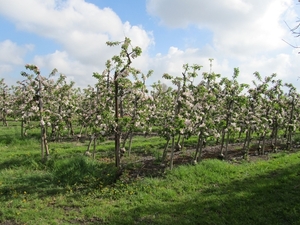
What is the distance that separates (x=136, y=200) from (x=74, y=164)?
10.7 ft

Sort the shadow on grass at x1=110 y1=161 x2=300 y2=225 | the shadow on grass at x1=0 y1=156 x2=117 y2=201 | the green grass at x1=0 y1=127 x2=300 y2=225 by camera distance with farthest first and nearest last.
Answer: the shadow on grass at x1=0 y1=156 x2=117 y2=201, the green grass at x1=0 y1=127 x2=300 y2=225, the shadow on grass at x1=110 y1=161 x2=300 y2=225

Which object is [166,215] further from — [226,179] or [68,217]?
[226,179]

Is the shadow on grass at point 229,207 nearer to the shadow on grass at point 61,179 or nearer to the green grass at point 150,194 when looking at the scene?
the green grass at point 150,194

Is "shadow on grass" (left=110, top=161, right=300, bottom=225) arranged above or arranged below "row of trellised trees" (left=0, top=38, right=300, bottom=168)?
below

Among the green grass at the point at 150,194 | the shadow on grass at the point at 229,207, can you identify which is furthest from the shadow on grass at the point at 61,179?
the shadow on grass at the point at 229,207

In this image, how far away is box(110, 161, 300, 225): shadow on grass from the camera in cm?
631

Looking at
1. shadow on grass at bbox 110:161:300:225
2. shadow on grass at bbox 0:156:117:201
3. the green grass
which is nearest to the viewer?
shadow on grass at bbox 110:161:300:225

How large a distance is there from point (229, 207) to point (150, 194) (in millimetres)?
2299

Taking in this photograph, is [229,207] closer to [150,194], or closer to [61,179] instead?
[150,194]

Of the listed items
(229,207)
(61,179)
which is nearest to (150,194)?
(229,207)

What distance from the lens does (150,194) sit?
786cm

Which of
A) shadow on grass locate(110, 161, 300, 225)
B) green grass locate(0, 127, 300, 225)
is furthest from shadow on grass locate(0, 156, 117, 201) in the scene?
shadow on grass locate(110, 161, 300, 225)

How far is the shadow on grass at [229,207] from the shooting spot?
248 inches

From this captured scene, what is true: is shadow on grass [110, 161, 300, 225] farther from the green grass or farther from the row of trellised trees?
the row of trellised trees
